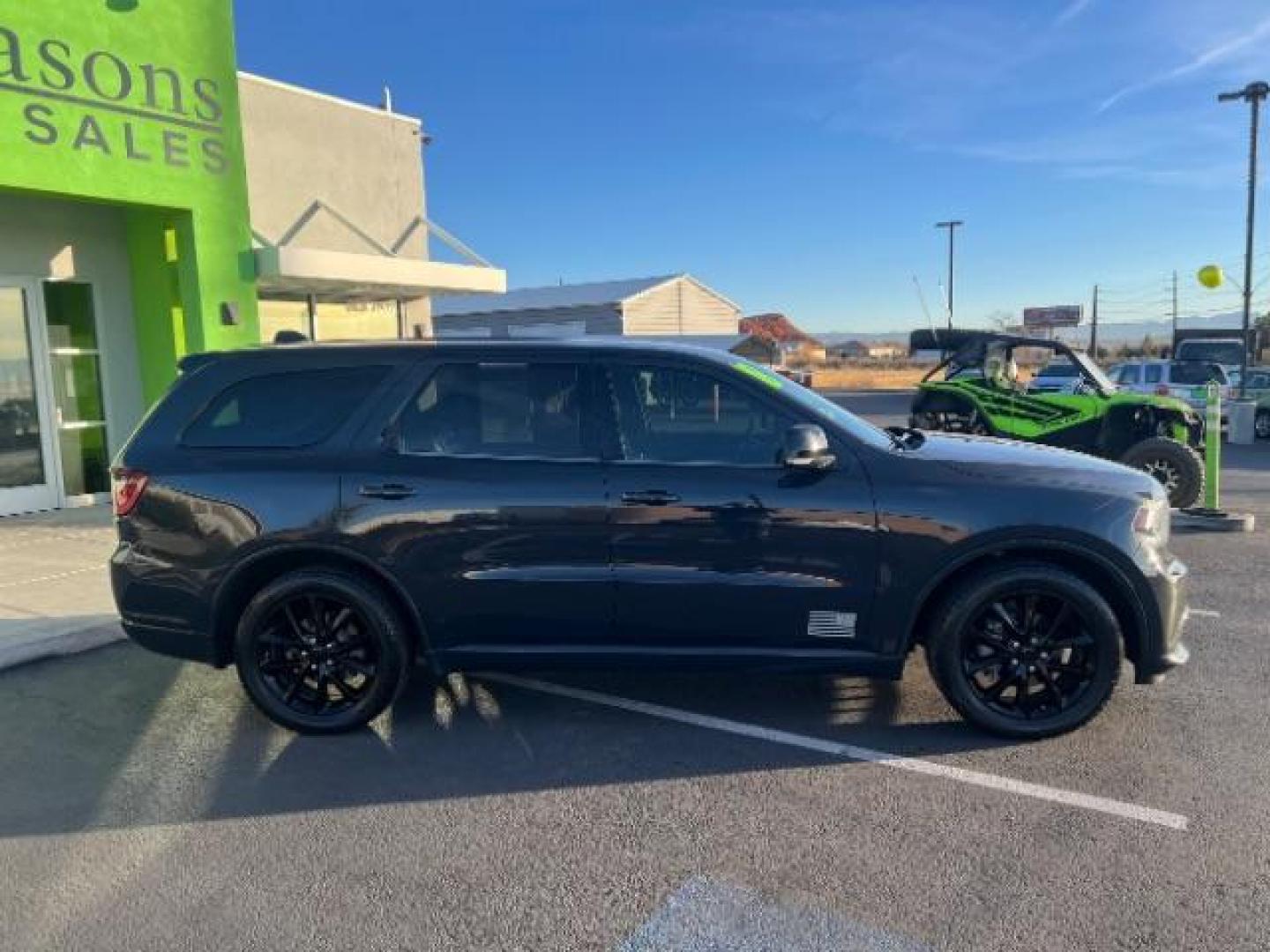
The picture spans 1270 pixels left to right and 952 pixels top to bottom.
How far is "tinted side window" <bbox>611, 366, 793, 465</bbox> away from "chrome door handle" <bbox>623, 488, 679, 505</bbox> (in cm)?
16

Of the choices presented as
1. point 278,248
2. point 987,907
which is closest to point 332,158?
point 278,248

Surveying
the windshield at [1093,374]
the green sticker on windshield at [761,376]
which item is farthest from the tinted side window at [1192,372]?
the green sticker on windshield at [761,376]

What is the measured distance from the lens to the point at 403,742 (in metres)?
4.25

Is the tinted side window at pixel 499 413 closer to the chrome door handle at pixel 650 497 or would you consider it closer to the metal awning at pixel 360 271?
the chrome door handle at pixel 650 497

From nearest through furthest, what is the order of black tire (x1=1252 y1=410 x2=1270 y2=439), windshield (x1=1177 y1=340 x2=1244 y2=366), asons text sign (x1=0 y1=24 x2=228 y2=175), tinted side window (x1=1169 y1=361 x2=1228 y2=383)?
asons text sign (x1=0 y1=24 x2=228 y2=175)
black tire (x1=1252 y1=410 x2=1270 y2=439)
tinted side window (x1=1169 y1=361 x2=1228 y2=383)
windshield (x1=1177 y1=340 x2=1244 y2=366)

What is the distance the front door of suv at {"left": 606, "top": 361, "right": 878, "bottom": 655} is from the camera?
4031 mm

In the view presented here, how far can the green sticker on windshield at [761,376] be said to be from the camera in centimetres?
429

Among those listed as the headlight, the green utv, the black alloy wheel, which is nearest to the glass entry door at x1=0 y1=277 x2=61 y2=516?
the green utv

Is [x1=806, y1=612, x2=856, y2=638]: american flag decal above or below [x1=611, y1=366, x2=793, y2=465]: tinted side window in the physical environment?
below

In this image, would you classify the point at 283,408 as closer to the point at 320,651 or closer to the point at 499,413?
the point at 499,413

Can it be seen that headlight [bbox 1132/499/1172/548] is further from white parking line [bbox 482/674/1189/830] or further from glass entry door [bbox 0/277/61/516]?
glass entry door [bbox 0/277/61/516]

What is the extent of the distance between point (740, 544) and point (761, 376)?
839mm

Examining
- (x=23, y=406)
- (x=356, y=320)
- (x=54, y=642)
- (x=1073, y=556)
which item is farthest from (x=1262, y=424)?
(x=23, y=406)

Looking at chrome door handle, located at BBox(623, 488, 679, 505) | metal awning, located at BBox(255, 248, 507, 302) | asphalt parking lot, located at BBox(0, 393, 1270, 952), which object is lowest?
asphalt parking lot, located at BBox(0, 393, 1270, 952)
